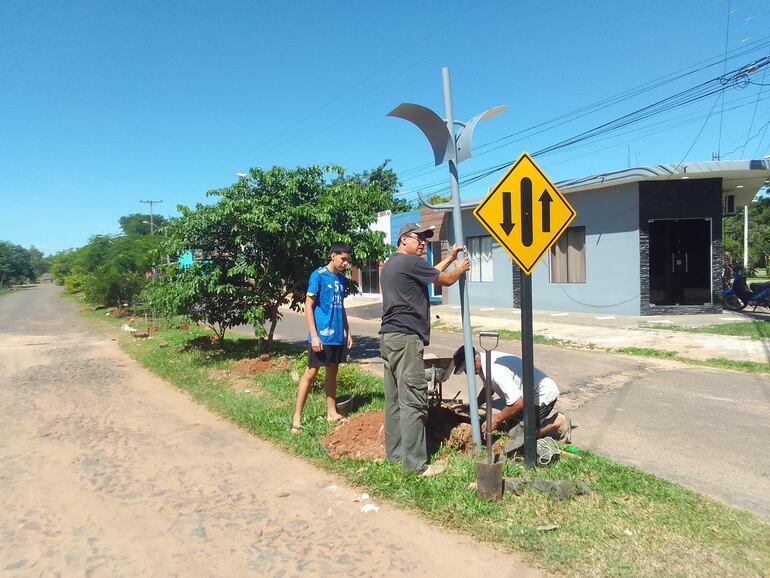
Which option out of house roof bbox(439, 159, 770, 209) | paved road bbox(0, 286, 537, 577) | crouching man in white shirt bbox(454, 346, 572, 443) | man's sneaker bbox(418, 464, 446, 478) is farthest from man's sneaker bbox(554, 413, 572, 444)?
house roof bbox(439, 159, 770, 209)

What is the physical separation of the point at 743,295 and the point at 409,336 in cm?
1445

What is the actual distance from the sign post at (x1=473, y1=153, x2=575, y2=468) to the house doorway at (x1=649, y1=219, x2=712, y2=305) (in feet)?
48.5

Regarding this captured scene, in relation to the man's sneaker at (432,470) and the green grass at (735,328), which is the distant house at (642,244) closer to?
the green grass at (735,328)

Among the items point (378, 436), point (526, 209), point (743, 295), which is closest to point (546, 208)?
point (526, 209)

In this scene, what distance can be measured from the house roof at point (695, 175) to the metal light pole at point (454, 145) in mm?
9170

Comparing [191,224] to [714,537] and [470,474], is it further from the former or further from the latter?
[714,537]

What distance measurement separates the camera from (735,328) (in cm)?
1188

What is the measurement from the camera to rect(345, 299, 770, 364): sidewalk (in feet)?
31.8

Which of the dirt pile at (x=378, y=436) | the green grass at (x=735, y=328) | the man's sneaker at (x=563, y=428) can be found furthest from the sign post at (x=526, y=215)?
the green grass at (x=735, y=328)

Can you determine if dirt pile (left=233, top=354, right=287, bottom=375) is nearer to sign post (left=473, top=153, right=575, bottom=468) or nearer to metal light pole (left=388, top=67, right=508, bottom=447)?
metal light pole (left=388, top=67, right=508, bottom=447)

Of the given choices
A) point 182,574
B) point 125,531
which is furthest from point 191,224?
point 182,574

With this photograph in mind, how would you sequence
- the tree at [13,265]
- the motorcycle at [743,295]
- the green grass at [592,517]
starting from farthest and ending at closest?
the tree at [13,265]
the motorcycle at [743,295]
the green grass at [592,517]

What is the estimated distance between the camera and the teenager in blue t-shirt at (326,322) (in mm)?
5422

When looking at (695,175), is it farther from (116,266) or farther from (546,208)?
(116,266)
